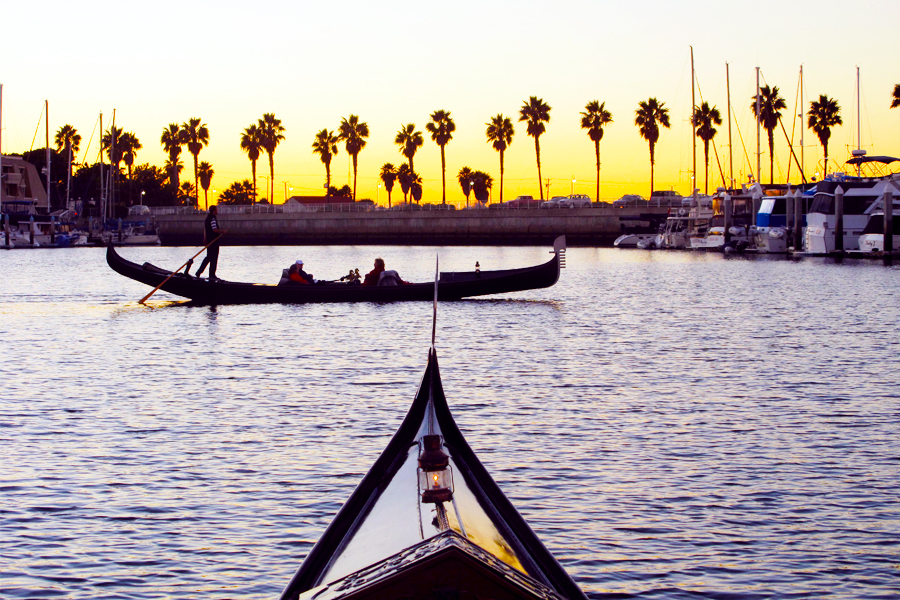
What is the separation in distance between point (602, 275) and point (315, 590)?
49336mm

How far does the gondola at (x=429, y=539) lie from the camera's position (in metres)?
4.30

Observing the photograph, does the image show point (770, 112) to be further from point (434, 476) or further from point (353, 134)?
point (434, 476)

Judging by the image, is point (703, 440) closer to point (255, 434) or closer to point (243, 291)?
point (255, 434)

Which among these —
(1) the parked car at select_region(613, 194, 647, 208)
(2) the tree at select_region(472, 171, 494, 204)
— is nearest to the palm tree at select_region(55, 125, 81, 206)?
(2) the tree at select_region(472, 171, 494, 204)

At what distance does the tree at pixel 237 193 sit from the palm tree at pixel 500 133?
5170cm

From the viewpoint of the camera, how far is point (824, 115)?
93062mm

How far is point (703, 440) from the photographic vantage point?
39.0 feet

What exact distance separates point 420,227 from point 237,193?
2272 inches

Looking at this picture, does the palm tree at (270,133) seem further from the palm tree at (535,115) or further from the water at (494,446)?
the water at (494,446)

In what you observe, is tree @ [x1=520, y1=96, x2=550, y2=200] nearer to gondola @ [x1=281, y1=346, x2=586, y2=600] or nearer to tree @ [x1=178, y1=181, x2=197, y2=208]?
tree @ [x1=178, y1=181, x2=197, y2=208]

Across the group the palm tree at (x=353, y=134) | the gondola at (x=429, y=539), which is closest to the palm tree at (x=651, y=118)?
the palm tree at (x=353, y=134)

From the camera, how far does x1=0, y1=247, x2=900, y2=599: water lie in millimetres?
7680

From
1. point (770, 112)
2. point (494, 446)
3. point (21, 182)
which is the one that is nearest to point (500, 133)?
point (770, 112)

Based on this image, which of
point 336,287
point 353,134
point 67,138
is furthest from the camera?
point 67,138
